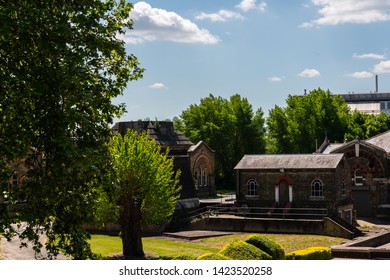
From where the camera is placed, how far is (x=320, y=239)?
41.3 metres

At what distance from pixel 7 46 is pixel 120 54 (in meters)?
3.72

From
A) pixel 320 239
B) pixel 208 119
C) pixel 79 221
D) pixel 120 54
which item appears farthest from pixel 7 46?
pixel 208 119

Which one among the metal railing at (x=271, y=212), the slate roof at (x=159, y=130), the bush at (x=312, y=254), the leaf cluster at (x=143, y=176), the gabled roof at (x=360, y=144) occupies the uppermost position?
the slate roof at (x=159, y=130)

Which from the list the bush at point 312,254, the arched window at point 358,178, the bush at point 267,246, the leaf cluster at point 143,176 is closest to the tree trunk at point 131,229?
the leaf cluster at point 143,176

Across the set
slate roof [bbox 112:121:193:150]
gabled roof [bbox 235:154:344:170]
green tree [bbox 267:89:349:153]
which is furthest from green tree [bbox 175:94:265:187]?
slate roof [bbox 112:121:193:150]

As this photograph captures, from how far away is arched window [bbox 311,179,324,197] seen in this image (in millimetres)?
48219

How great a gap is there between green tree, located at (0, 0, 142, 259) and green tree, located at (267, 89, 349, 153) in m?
64.5

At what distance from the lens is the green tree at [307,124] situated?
82.4m

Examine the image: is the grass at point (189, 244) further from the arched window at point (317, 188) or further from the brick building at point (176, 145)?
the brick building at point (176, 145)

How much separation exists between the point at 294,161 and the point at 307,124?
113ft

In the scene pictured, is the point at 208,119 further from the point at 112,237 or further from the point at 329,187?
the point at 112,237

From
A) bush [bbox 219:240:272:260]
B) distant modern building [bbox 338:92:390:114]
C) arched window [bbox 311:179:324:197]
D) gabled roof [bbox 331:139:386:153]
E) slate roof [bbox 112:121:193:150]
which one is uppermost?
distant modern building [bbox 338:92:390:114]

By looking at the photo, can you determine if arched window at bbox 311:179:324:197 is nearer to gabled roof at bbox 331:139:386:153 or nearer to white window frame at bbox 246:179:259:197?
white window frame at bbox 246:179:259:197

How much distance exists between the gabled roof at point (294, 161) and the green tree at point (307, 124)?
31.1 metres
